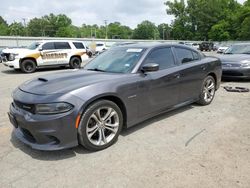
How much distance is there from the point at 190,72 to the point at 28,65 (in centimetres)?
1045

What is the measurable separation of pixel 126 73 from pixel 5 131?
7.99ft

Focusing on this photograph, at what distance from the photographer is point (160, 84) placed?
4.23m

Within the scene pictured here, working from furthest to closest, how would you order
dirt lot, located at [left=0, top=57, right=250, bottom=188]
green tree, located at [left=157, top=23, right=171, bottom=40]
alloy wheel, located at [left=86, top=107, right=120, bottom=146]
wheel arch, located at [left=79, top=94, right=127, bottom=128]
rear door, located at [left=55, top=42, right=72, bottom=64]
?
1. green tree, located at [left=157, top=23, right=171, bottom=40]
2. rear door, located at [left=55, top=42, right=72, bottom=64]
3. alloy wheel, located at [left=86, top=107, right=120, bottom=146]
4. wheel arch, located at [left=79, top=94, right=127, bottom=128]
5. dirt lot, located at [left=0, top=57, right=250, bottom=188]

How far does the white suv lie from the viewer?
12742 millimetres

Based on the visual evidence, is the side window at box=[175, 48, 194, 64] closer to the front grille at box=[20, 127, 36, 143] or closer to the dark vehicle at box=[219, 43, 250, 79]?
the front grille at box=[20, 127, 36, 143]

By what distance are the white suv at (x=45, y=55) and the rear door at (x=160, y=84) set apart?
33.6 feet

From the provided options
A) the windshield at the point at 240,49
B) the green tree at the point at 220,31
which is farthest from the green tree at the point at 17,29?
the windshield at the point at 240,49

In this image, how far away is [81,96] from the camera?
3.19 m

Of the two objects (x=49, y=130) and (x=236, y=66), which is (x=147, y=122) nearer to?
(x=49, y=130)

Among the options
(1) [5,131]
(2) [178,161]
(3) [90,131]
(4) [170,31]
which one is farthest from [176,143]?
(4) [170,31]

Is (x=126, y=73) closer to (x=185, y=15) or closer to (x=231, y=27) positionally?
(x=231, y=27)

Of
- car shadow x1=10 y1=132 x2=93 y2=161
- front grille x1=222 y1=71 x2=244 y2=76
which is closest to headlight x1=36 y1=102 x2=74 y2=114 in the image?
car shadow x1=10 y1=132 x2=93 y2=161

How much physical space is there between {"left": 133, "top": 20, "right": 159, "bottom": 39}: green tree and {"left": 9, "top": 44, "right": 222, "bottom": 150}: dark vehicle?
11052 cm

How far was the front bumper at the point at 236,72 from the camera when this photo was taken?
27.0ft
